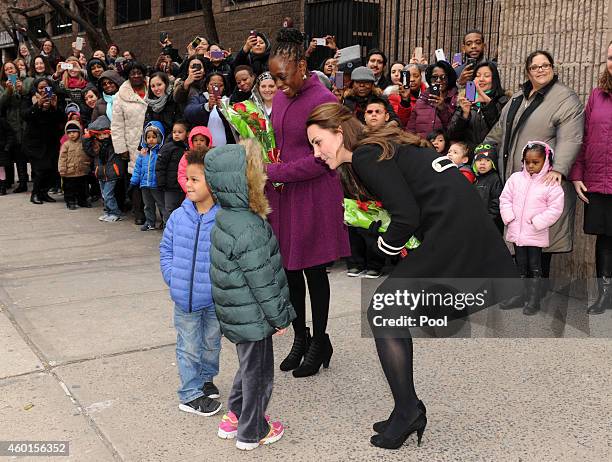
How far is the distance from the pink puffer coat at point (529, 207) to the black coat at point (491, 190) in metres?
0.22

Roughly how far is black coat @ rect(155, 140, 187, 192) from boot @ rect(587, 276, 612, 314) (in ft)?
15.2

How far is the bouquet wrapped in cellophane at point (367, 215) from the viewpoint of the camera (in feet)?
10.9

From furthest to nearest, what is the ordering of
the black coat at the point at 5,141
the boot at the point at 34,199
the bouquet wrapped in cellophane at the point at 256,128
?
the black coat at the point at 5,141 < the boot at the point at 34,199 < the bouquet wrapped in cellophane at the point at 256,128

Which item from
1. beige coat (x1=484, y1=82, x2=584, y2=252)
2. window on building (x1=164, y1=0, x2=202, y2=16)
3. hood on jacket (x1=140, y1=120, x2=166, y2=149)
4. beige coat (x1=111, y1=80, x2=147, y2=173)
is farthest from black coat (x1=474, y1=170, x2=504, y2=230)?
window on building (x1=164, y1=0, x2=202, y2=16)

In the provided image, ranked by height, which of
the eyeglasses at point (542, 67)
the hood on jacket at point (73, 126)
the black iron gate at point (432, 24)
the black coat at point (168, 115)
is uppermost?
the black iron gate at point (432, 24)

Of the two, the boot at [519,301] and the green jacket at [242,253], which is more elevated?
the green jacket at [242,253]

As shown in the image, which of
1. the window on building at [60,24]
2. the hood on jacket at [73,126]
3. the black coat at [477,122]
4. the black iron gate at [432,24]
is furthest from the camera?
the window on building at [60,24]

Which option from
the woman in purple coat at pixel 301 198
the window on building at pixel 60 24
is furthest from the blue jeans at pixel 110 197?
the window on building at pixel 60 24

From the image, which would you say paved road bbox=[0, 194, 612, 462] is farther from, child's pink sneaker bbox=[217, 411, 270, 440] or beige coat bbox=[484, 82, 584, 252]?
beige coat bbox=[484, 82, 584, 252]

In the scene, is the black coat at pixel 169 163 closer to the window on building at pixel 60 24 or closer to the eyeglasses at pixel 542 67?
the eyeglasses at pixel 542 67

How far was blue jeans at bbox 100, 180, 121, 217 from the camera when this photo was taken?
9.28 meters

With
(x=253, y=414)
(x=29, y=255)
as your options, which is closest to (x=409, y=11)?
(x=29, y=255)

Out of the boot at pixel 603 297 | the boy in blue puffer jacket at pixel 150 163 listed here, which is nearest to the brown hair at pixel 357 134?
the boot at pixel 603 297

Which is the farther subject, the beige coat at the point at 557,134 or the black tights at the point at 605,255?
the black tights at the point at 605,255
